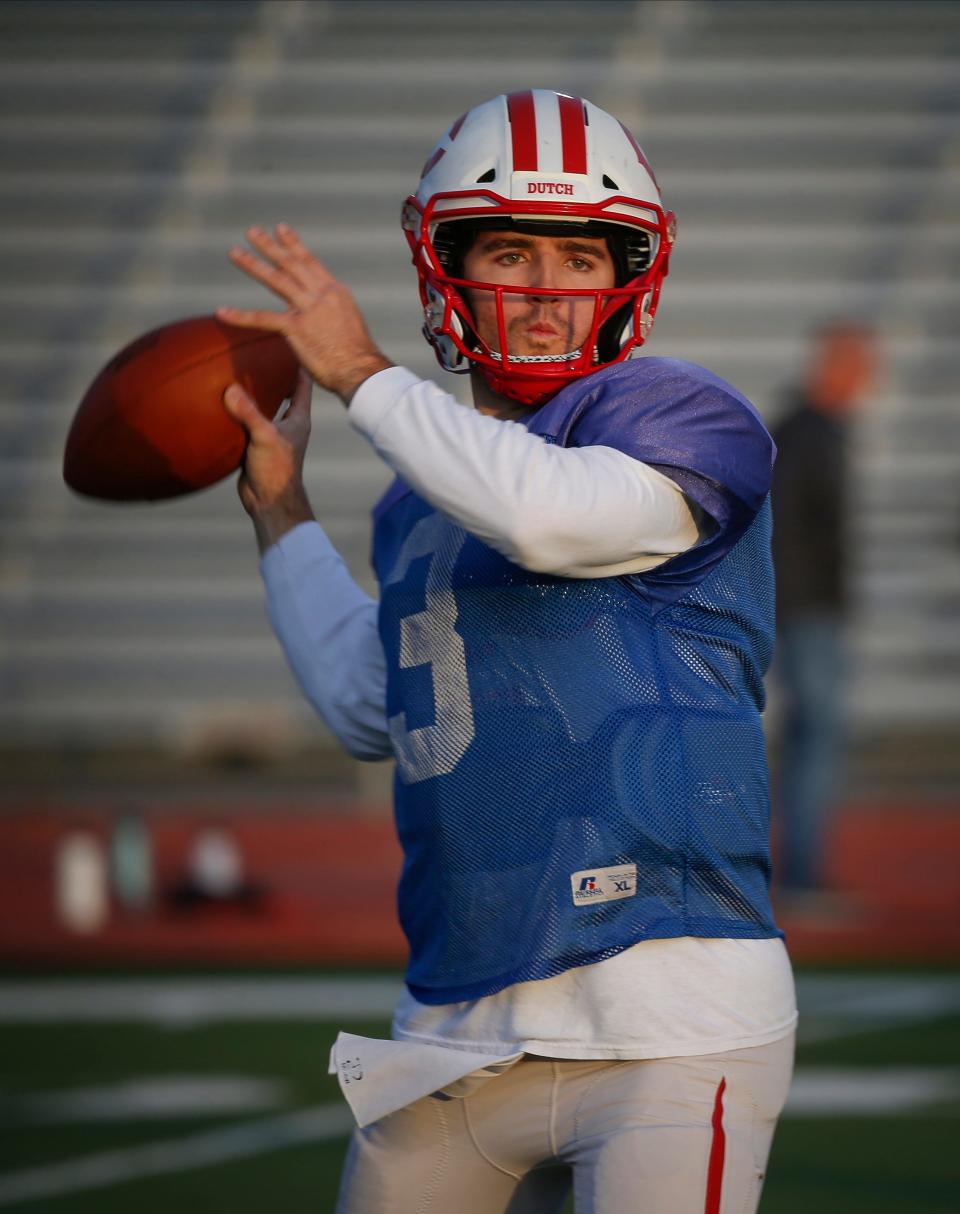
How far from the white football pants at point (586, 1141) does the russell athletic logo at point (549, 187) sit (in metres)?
0.94

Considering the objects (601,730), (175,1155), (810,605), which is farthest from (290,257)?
(810,605)

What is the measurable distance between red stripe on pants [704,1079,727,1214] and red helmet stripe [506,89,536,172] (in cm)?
103

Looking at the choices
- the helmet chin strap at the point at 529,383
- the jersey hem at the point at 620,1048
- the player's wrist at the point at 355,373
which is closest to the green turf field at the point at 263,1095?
the jersey hem at the point at 620,1048

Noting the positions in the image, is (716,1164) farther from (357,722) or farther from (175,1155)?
(175,1155)

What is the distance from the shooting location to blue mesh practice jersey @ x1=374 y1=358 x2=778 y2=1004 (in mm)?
1852

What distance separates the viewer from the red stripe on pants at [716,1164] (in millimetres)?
1793

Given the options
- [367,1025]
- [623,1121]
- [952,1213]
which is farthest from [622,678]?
[367,1025]

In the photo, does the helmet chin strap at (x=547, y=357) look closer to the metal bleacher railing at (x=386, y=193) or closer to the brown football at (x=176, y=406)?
the brown football at (x=176, y=406)

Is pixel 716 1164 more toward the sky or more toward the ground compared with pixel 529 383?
more toward the ground

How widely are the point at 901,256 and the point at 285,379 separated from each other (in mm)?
8270

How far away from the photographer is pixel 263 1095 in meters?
4.45

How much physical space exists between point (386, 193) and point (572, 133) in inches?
320

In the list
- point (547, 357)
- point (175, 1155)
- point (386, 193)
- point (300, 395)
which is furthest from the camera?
point (386, 193)

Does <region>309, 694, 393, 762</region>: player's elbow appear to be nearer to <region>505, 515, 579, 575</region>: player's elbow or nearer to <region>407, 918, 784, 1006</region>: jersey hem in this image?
<region>407, 918, 784, 1006</region>: jersey hem
